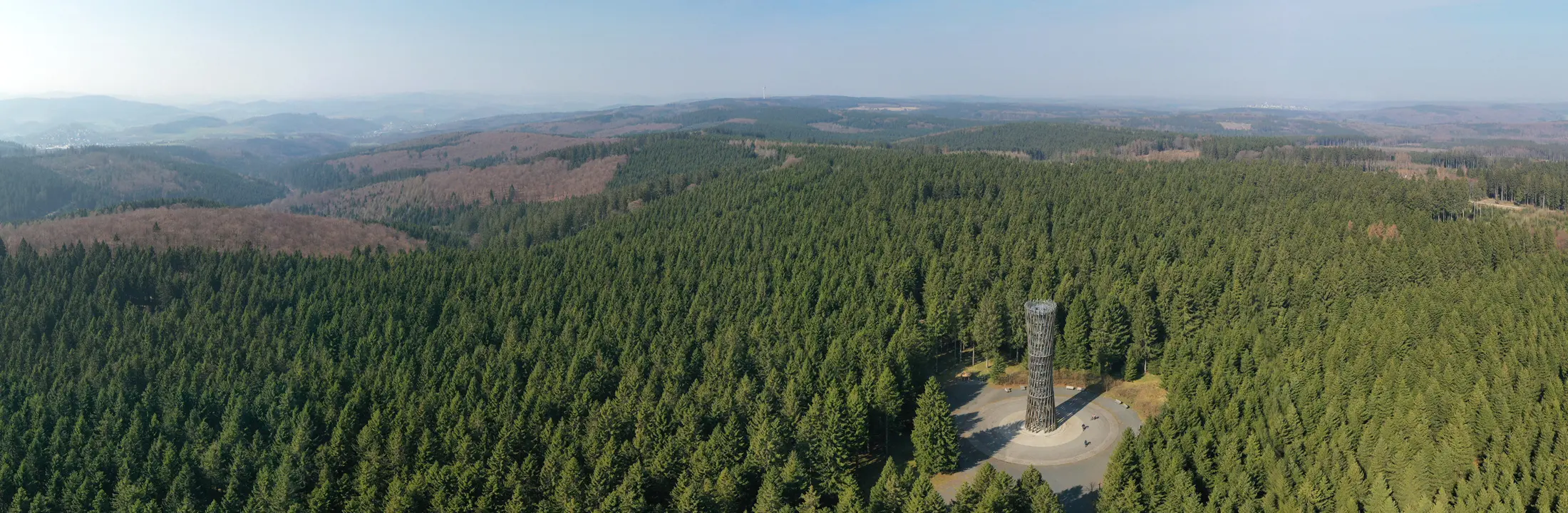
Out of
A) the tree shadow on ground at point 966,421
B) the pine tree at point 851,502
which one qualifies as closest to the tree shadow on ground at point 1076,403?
the tree shadow on ground at point 966,421

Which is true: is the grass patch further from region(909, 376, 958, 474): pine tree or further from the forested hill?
region(909, 376, 958, 474): pine tree

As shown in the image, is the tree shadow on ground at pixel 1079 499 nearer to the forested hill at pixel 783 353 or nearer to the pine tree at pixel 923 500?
the forested hill at pixel 783 353

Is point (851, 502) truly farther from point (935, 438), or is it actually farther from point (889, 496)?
point (935, 438)

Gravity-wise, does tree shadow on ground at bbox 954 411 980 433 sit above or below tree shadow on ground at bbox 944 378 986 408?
below

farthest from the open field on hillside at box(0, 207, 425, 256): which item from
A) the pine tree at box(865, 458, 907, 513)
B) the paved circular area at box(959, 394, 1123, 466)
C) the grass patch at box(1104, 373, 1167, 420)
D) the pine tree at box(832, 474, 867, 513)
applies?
the grass patch at box(1104, 373, 1167, 420)

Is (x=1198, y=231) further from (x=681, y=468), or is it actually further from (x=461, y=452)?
(x=461, y=452)
